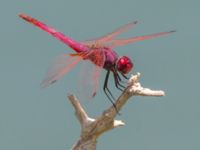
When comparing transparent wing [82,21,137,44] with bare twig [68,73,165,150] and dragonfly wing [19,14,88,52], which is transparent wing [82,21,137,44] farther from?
bare twig [68,73,165,150]

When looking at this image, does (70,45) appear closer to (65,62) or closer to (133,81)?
(65,62)

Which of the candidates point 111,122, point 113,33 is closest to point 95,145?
point 111,122

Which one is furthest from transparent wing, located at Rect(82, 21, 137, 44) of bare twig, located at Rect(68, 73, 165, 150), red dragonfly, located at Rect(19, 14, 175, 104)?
bare twig, located at Rect(68, 73, 165, 150)

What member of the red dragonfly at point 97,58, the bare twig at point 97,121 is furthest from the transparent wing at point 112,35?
the bare twig at point 97,121

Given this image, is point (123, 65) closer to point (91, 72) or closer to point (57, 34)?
point (91, 72)

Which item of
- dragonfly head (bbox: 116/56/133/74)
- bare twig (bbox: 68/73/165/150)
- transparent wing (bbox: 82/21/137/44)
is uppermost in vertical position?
transparent wing (bbox: 82/21/137/44)

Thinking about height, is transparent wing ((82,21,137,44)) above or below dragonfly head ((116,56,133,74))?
above
